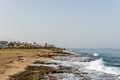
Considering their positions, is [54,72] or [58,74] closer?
[58,74]

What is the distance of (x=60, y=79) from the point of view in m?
21.2

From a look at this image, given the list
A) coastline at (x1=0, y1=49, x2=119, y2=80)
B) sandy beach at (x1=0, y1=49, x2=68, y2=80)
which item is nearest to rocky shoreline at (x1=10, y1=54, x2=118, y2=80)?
coastline at (x1=0, y1=49, x2=119, y2=80)

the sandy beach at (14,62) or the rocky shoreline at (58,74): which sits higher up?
the sandy beach at (14,62)

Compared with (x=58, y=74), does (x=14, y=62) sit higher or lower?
higher

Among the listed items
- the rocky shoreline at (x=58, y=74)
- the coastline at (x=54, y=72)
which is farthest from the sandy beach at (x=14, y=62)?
the rocky shoreline at (x=58, y=74)

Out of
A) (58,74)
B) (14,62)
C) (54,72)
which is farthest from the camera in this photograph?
(14,62)

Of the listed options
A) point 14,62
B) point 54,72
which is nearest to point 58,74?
point 54,72

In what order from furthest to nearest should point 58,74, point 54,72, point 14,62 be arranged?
point 14,62, point 54,72, point 58,74

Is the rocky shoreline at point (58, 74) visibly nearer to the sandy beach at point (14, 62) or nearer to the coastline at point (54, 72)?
the coastline at point (54, 72)

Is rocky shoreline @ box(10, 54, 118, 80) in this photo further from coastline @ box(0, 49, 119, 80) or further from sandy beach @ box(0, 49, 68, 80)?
sandy beach @ box(0, 49, 68, 80)

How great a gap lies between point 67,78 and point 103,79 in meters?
2.94

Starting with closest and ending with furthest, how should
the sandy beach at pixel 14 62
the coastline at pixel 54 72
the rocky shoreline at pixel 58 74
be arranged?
the rocky shoreline at pixel 58 74, the coastline at pixel 54 72, the sandy beach at pixel 14 62

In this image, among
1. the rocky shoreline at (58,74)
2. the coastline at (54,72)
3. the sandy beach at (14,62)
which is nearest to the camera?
the rocky shoreline at (58,74)

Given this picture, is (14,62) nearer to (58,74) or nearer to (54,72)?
(54,72)
